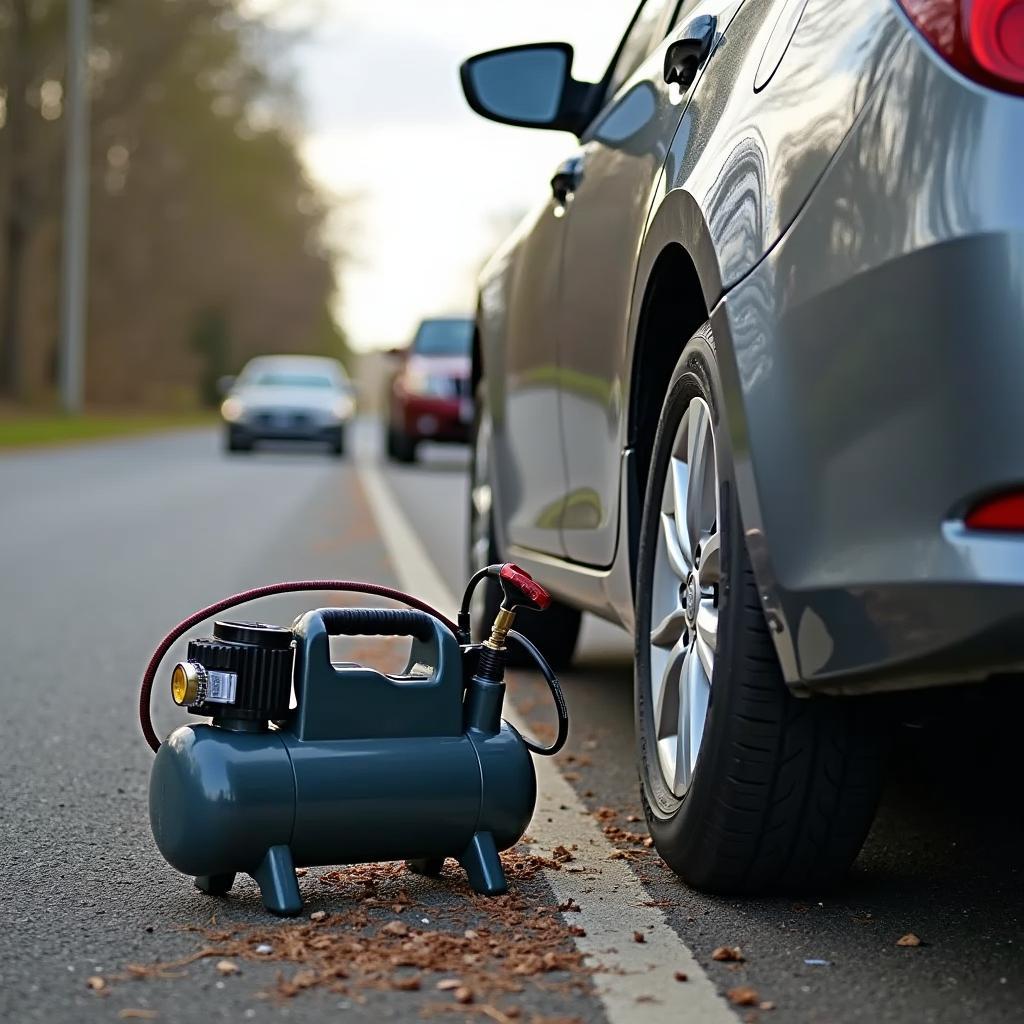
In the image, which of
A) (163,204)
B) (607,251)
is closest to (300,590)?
(607,251)

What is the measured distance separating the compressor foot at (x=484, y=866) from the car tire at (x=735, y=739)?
0.28m

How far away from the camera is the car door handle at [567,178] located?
4.02m

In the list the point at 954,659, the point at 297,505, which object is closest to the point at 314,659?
the point at 954,659

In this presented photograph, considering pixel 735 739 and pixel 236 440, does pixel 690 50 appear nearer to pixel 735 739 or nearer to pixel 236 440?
pixel 735 739

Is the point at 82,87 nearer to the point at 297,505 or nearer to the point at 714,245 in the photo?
the point at 297,505

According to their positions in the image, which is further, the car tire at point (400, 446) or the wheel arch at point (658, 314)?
the car tire at point (400, 446)

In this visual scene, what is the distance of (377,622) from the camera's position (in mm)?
2883

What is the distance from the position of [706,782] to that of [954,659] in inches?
25.7

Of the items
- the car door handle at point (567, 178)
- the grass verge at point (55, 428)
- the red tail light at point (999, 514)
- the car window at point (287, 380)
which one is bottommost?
the grass verge at point (55, 428)

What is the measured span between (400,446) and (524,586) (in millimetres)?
18406

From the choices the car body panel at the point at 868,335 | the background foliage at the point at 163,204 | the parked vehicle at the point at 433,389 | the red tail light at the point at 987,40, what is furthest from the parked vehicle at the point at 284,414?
the red tail light at the point at 987,40

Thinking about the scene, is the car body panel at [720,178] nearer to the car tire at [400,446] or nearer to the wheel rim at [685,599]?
the wheel rim at [685,599]

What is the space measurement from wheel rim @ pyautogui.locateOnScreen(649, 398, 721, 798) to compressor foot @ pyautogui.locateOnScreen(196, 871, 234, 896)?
73 cm

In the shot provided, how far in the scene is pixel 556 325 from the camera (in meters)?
4.05
